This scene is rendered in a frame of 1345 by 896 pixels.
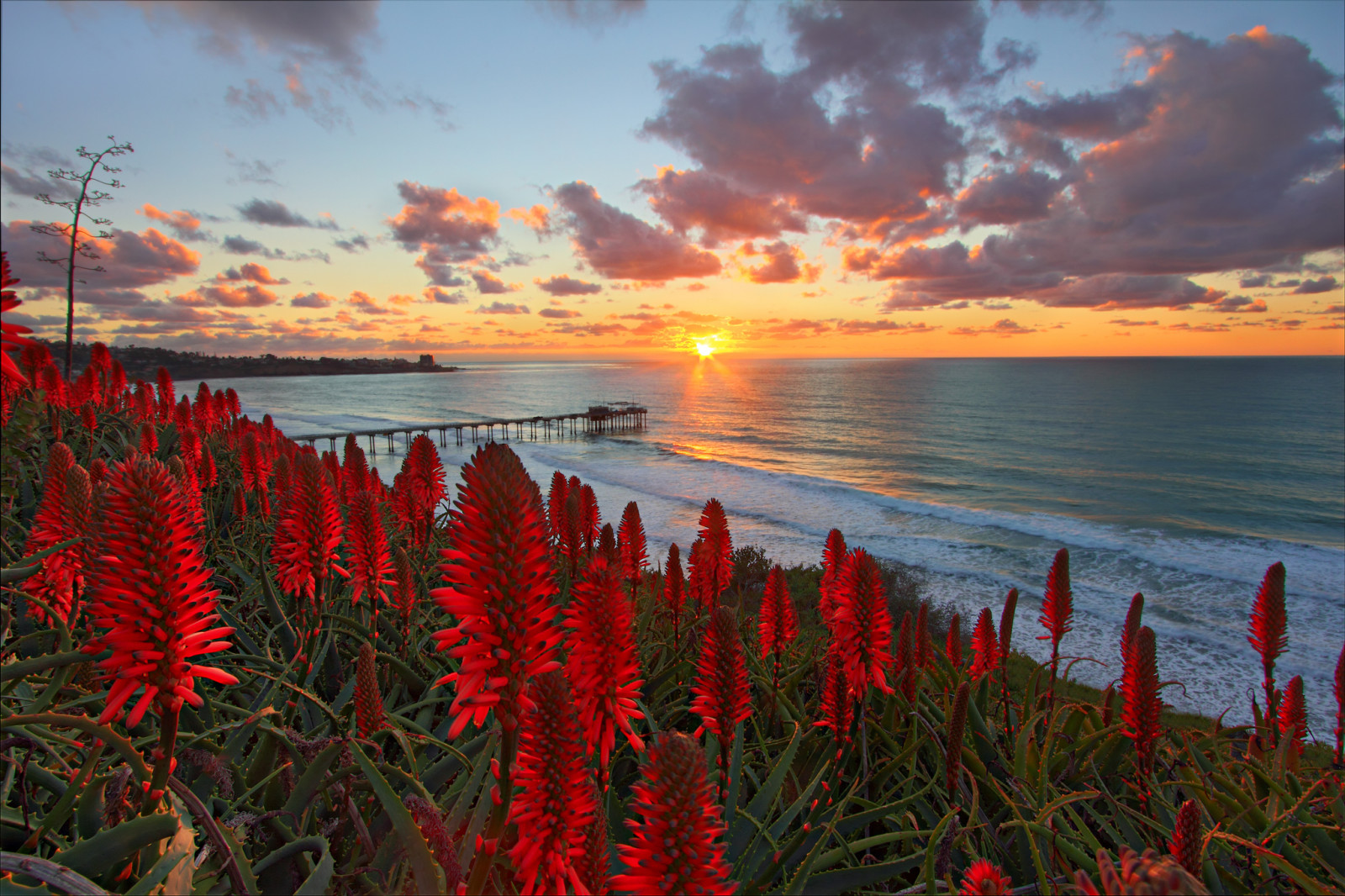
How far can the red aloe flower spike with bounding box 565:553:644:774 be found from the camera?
63.2 inches

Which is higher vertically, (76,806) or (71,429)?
(71,429)

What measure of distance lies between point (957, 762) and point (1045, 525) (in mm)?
31297

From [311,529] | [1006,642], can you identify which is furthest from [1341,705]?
[311,529]

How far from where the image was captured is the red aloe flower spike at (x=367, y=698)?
1974 millimetres

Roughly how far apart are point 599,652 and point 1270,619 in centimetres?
481

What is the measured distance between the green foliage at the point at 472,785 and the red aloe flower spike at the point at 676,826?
50 centimetres

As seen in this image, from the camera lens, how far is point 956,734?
2424 mm

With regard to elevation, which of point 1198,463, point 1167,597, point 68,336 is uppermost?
point 68,336

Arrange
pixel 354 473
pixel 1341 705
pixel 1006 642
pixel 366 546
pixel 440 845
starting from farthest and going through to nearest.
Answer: pixel 354 473
pixel 1006 642
pixel 1341 705
pixel 366 546
pixel 440 845

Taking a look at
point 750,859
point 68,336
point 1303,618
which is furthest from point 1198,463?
point 68,336

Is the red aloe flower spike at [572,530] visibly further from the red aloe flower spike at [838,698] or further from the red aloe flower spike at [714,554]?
the red aloe flower spike at [838,698]

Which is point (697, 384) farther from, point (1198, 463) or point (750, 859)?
point (750, 859)

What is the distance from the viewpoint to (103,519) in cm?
136

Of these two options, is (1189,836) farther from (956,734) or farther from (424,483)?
(424,483)
